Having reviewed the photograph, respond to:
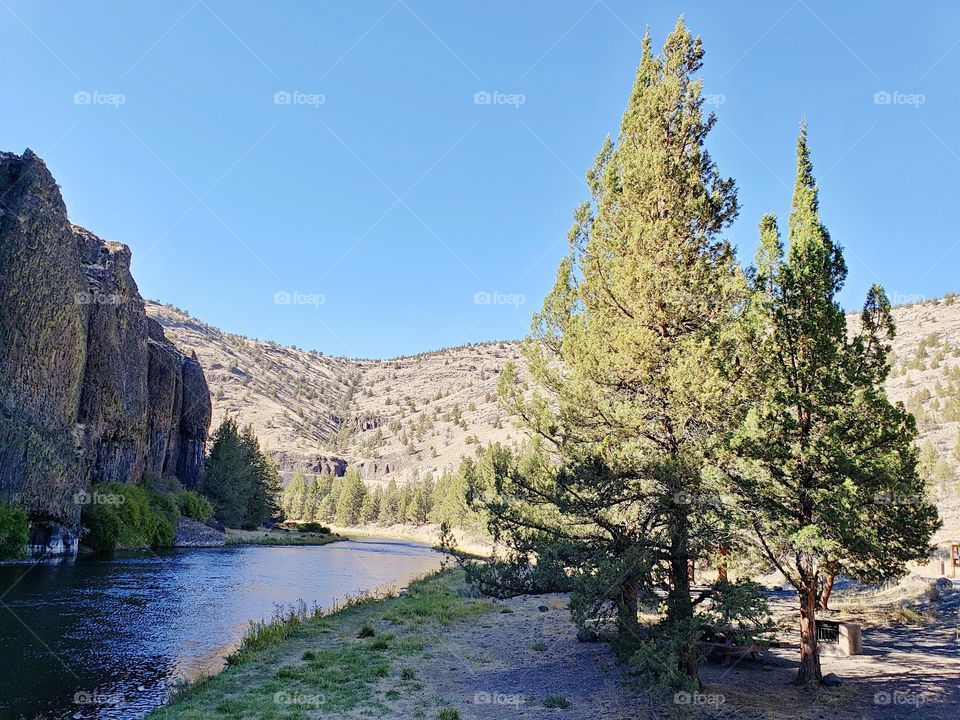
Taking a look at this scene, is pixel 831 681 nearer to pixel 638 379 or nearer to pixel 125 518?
pixel 638 379

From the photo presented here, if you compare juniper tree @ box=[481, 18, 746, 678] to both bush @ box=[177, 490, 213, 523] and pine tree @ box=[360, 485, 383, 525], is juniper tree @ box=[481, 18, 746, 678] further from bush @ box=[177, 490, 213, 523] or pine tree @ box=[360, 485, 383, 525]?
pine tree @ box=[360, 485, 383, 525]

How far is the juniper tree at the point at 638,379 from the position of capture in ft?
39.9

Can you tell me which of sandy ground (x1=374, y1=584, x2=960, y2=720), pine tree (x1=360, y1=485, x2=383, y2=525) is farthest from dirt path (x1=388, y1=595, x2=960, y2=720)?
pine tree (x1=360, y1=485, x2=383, y2=525)

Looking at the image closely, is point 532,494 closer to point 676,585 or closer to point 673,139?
point 676,585

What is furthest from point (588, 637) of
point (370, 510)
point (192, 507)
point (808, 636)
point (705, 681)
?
point (370, 510)

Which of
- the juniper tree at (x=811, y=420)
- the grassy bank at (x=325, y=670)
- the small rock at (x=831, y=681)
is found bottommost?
the grassy bank at (x=325, y=670)

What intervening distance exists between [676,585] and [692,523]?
4.40ft

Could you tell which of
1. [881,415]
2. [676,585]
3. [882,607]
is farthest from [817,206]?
[882,607]

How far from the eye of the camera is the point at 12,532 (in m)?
41.6

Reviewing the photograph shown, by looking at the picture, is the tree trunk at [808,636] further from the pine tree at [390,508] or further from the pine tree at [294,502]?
the pine tree at [294,502]

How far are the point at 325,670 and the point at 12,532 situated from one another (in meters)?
39.3

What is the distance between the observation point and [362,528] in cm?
14400

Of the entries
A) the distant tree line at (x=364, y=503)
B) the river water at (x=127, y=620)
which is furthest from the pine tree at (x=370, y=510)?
the river water at (x=127, y=620)

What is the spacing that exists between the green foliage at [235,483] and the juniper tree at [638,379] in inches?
3602
